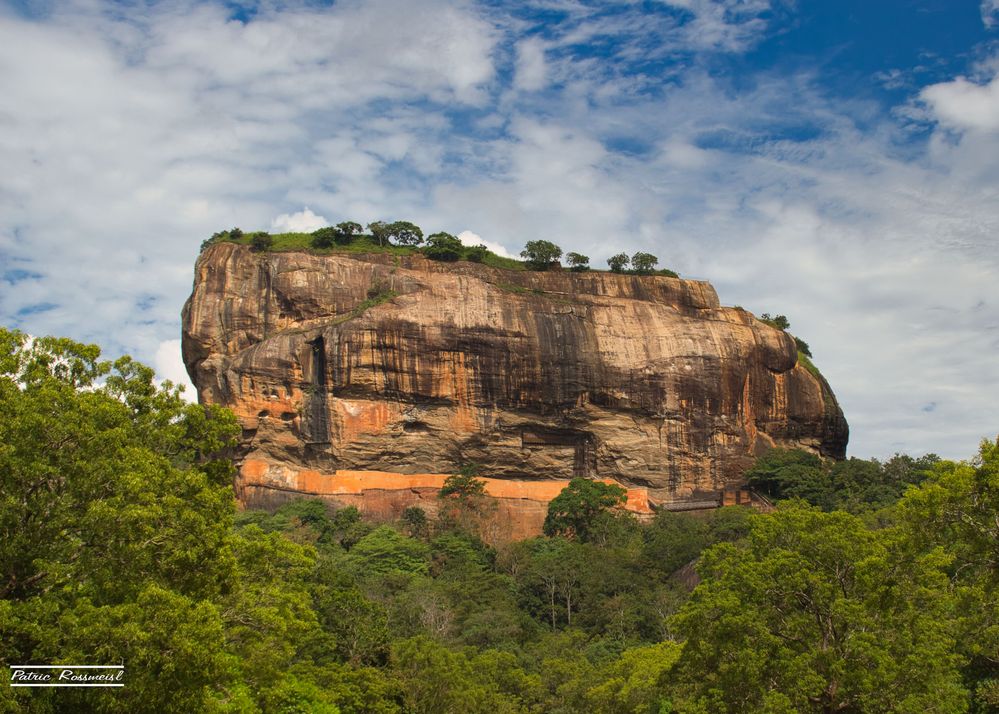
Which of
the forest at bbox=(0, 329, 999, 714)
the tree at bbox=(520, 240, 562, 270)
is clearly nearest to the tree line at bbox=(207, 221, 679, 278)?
the tree at bbox=(520, 240, 562, 270)

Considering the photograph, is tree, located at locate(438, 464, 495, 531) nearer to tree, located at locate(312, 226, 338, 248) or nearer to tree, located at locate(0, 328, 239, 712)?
tree, located at locate(312, 226, 338, 248)

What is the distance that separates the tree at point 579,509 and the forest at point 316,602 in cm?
1836

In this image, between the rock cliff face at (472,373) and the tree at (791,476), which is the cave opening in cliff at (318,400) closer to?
the rock cliff face at (472,373)

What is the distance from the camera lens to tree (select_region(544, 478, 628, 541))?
157 feet

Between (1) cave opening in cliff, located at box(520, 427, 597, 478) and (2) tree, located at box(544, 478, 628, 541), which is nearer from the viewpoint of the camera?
(2) tree, located at box(544, 478, 628, 541)

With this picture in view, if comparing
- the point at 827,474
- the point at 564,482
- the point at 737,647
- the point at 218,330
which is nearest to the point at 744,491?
the point at 827,474

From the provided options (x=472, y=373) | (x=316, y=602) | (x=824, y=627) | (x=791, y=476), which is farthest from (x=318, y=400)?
(x=824, y=627)

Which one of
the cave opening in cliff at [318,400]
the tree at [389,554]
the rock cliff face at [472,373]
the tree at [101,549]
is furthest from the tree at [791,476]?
the tree at [101,549]

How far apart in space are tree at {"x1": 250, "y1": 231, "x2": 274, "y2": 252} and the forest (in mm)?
26956

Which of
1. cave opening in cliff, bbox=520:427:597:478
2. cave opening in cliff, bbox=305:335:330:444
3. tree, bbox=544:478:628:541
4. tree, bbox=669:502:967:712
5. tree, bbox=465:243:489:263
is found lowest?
tree, bbox=669:502:967:712

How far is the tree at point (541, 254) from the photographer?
5659cm

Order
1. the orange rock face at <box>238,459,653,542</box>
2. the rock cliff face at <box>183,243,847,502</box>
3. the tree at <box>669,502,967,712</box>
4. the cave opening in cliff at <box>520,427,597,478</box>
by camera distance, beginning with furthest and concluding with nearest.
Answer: the cave opening in cliff at <box>520,427,597,478</box>, the rock cliff face at <box>183,243,847,502</box>, the orange rock face at <box>238,459,653,542</box>, the tree at <box>669,502,967,712</box>

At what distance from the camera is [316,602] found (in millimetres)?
24250

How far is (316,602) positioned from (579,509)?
25.1 meters
